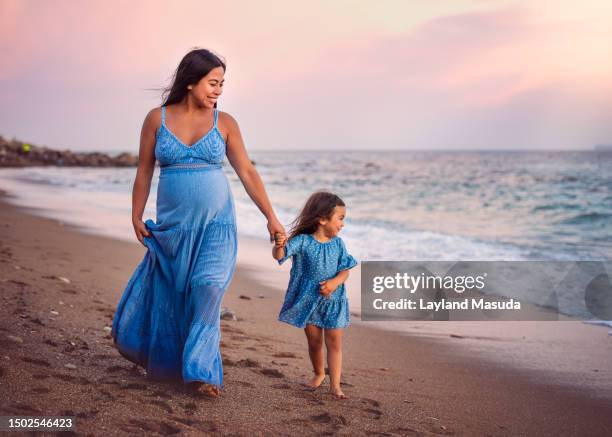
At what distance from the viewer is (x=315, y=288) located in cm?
382

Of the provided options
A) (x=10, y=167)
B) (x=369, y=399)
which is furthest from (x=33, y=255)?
(x=10, y=167)

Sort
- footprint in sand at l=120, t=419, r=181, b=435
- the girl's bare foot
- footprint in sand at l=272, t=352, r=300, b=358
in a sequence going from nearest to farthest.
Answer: footprint in sand at l=120, t=419, r=181, b=435 < the girl's bare foot < footprint in sand at l=272, t=352, r=300, b=358

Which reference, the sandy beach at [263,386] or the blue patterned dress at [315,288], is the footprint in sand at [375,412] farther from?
the blue patterned dress at [315,288]

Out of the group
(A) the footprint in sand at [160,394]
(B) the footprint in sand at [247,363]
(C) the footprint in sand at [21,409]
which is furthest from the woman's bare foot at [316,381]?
(C) the footprint in sand at [21,409]

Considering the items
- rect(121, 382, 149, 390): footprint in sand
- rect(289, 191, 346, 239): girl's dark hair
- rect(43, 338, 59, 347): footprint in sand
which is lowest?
rect(121, 382, 149, 390): footprint in sand

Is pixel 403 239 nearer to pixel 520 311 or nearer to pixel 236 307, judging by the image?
pixel 520 311

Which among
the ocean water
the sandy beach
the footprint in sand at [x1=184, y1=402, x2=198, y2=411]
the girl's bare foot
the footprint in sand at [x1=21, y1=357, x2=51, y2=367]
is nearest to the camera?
the sandy beach

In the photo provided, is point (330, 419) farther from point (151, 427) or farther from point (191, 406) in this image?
point (151, 427)

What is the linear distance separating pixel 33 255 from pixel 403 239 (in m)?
6.52

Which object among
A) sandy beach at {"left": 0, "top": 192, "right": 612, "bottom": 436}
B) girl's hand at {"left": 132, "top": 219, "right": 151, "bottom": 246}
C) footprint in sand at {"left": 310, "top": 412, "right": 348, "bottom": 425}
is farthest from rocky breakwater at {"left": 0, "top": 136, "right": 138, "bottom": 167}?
footprint in sand at {"left": 310, "top": 412, "right": 348, "bottom": 425}

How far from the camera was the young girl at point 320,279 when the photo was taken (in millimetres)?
3791

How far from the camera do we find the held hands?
3.75 m

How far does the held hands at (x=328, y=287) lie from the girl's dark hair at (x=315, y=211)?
314mm

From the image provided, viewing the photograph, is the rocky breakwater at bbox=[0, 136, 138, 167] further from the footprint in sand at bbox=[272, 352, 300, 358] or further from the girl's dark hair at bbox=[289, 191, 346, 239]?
the girl's dark hair at bbox=[289, 191, 346, 239]
